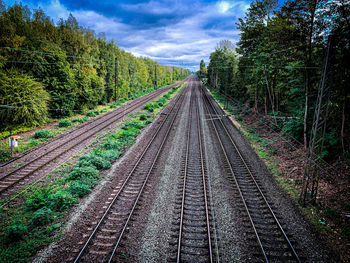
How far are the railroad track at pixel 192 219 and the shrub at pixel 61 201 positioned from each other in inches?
192

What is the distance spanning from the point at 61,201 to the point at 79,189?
105 centimetres

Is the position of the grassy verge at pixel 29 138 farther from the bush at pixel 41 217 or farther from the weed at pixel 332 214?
the weed at pixel 332 214

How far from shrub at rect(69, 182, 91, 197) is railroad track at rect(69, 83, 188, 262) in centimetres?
138

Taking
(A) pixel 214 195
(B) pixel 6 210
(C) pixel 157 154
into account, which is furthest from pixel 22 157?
(A) pixel 214 195

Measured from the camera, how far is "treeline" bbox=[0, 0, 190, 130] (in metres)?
18.9

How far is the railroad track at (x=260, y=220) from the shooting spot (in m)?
6.02

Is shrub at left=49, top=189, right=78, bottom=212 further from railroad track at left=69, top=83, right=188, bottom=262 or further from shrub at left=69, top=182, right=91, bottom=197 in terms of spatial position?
railroad track at left=69, top=83, right=188, bottom=262

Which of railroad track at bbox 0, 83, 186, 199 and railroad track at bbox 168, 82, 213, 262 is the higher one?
railroad track at bbox 0, 83, 186, 199

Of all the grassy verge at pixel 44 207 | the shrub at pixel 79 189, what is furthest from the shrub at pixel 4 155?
the shrub at pixel 79 189

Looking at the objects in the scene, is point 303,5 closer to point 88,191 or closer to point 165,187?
point 165,187

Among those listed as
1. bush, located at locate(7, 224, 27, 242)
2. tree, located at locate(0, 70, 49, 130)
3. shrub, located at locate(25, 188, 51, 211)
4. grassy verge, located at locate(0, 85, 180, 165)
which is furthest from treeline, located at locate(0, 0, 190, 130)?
bush, located at locate(7, 224, 27, 242)

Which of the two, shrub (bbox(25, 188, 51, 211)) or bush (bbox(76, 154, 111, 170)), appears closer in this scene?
shrub (bbox(25, 188, 51, 211))

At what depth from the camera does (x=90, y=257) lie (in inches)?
229

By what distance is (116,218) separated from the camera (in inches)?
299
